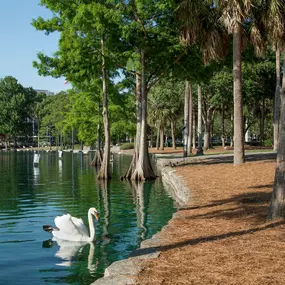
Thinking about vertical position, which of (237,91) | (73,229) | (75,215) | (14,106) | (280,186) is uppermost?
(14,106)

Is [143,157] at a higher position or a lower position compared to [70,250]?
higher

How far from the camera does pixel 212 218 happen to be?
1114 cm

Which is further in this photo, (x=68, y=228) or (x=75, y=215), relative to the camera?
(x=75, y=215)

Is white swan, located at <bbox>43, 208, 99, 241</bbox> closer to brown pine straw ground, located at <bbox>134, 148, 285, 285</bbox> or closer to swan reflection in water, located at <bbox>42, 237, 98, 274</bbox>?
swan reflection in water, located at <bbox>42, 237, 98, 274</bbox>

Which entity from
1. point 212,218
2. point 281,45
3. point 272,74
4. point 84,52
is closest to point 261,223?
point 212,218

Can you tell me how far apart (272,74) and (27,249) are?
4443cm

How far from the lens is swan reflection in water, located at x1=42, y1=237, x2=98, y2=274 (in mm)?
→ 9309

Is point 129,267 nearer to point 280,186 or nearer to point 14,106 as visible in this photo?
point 280,186

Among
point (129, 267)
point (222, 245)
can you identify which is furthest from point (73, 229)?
point (129, 267)

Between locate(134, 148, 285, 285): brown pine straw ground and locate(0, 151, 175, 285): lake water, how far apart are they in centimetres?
141

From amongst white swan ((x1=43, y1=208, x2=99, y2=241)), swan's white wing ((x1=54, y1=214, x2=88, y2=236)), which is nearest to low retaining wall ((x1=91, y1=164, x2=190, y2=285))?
white swan ((x1=43, y1=208, x2=99, y2=241))

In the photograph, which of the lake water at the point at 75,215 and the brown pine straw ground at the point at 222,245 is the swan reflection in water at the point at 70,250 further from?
the brown pine straw ground at the point at 222,245

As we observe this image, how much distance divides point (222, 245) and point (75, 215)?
846 centimetres

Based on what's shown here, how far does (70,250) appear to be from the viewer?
10.5 m
